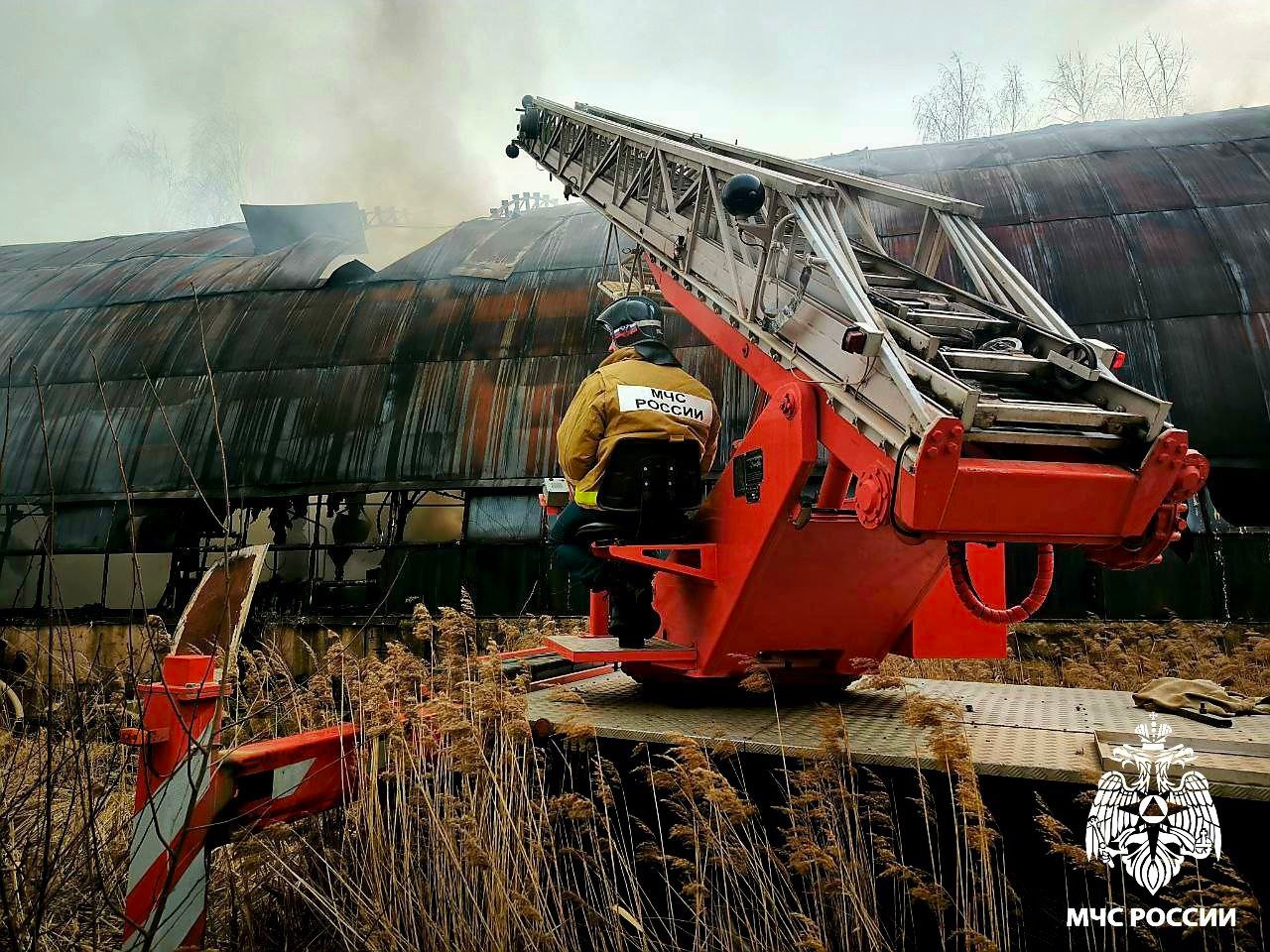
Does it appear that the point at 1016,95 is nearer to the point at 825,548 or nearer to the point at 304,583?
the point at 304,583

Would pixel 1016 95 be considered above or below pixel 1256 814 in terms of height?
above

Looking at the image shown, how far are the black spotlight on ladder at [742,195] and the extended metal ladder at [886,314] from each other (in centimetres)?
2

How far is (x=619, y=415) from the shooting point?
4.62 m

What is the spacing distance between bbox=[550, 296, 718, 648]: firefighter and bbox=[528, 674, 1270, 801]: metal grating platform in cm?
71

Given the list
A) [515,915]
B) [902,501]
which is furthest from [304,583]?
[902,501]

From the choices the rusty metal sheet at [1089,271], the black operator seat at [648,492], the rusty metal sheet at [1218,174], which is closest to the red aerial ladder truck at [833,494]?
the black operator seat at [648,492]

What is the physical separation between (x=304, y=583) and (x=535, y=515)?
4.53 metres

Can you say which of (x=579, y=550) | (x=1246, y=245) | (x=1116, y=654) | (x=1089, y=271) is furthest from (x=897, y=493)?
(x=1246, y=245)

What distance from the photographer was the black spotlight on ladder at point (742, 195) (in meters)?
4.14

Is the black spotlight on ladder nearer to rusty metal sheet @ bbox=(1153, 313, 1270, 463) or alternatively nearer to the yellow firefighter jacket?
the yellow firefighter jacket

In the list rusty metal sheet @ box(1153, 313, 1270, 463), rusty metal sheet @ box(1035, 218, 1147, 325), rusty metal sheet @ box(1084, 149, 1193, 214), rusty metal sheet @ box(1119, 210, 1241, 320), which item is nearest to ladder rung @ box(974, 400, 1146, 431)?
rusty metal sheet @ box(1153, 313, 1270, 463)

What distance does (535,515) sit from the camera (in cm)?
1284

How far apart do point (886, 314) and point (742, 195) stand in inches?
39.8

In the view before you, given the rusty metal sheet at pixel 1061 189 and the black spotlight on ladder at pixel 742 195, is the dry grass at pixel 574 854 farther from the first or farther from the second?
the rusty metal sheet at pixel 1061 189
